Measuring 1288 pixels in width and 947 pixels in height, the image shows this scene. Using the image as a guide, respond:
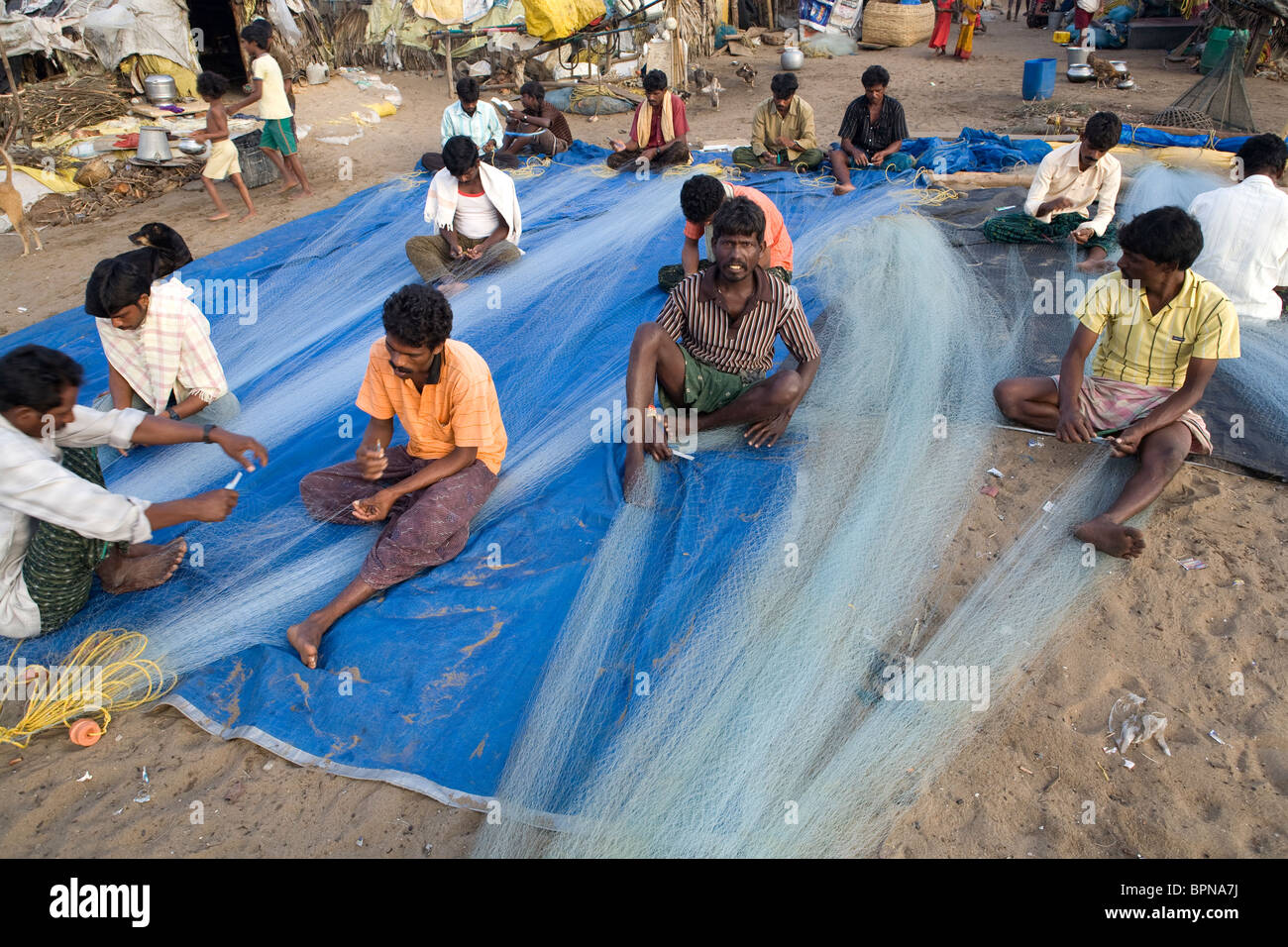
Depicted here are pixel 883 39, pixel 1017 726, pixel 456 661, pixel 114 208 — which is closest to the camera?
pixel 1017 726

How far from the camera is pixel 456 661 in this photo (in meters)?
2.51

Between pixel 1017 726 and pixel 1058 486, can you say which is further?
pixel 1058 486

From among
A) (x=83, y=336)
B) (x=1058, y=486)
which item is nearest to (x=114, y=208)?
(x=83, y=336)

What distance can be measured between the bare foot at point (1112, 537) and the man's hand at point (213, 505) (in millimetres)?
2794

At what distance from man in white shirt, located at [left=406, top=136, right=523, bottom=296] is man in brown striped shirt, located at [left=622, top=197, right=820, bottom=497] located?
2.21 meters

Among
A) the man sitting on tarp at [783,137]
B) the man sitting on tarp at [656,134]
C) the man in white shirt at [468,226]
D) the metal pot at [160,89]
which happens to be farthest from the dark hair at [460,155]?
the metal pot at [160,89]

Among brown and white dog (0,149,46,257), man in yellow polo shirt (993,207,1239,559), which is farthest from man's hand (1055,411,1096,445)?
brown and white dog (0,149,46,257)

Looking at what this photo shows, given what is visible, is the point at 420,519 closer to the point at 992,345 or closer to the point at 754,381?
the point at 754,381

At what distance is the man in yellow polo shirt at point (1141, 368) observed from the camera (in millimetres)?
2799

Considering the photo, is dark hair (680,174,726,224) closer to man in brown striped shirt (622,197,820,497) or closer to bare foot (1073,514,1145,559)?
man in brown striped shirt (622,197,820,497)

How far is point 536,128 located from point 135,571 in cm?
646

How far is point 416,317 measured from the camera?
2.53m

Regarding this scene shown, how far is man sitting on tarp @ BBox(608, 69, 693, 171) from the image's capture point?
686cm
